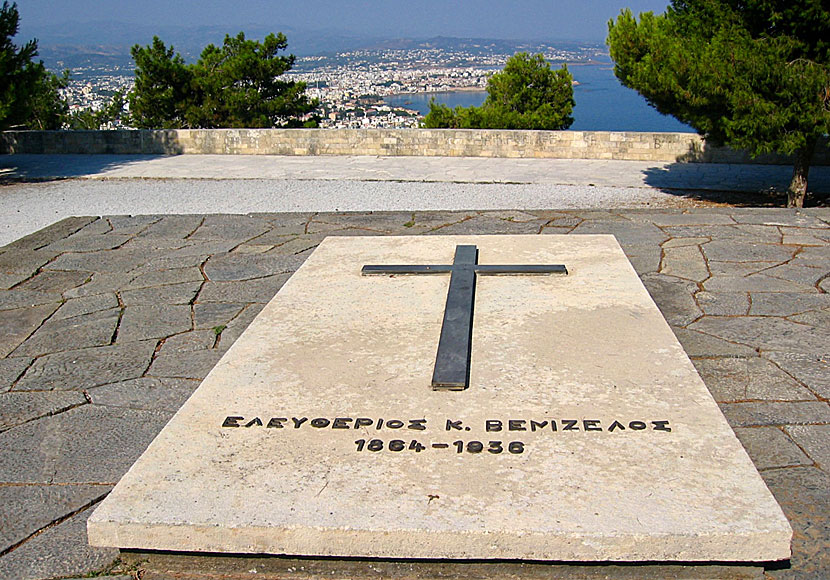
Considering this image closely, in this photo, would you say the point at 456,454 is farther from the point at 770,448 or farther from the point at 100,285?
the point at 100,285

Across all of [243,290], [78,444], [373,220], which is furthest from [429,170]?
[78,444]

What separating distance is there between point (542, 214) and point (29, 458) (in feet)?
13.9

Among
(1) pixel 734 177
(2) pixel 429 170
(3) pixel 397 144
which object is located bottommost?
(1) pixel 734 177

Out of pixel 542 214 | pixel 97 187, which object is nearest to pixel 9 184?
pixel 97 187

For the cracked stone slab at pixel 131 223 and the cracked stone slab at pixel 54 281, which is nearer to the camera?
the cracked stone slab at pixel 54 281

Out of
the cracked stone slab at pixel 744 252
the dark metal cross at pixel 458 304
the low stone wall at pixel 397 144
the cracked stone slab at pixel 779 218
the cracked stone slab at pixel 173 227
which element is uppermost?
the dark metal cross at pixel 458 304

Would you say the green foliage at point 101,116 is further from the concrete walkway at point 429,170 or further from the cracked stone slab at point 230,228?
the cracked stone slab at point 230,228

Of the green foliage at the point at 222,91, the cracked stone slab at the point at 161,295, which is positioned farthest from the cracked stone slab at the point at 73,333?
the green foliage at the point at 222,91

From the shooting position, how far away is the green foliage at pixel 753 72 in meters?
7.15

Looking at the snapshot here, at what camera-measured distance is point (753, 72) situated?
23.5 feet

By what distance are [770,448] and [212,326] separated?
246cm

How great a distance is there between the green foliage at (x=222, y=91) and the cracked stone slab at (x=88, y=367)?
1905 centimetres

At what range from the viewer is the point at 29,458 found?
2.44m

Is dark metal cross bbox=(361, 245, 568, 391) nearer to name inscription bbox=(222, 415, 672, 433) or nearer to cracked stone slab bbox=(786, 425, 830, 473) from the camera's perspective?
name inscription bbox=(222, 415, 672, 433)
